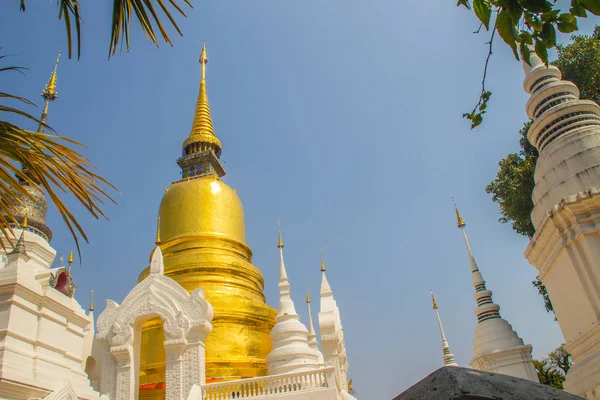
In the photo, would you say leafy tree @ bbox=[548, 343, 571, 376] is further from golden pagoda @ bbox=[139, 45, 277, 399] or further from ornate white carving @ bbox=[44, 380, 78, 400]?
ornate white carving @ bbox=[44, 380, 78, 400]

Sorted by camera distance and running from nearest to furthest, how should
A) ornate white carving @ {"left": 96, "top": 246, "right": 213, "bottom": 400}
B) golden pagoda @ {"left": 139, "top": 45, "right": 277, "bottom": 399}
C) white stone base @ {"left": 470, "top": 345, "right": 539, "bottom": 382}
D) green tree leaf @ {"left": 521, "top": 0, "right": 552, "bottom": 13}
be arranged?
green tree leaf @ {"left": 521, "top": 0, "right": 552, "bottom": 13} < ornate white carving @ {"left": 96, "top": 246, "right": 213, "bottom": 400} < golden pagoda @ {"left": 139, "top": 45, "right": 277, "bottom": 399} < white stone base @ {"left": 470, "top": 345, "right": 539, "bottom": 382}

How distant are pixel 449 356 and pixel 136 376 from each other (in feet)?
45.1

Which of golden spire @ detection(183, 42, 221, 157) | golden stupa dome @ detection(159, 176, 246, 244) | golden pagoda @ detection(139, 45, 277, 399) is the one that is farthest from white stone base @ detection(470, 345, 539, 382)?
golden spire @ detection(183, 42, 221, 157)

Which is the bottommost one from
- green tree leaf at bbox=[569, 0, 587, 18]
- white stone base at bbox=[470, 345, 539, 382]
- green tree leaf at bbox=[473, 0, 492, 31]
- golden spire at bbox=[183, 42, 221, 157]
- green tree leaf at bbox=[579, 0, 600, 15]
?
green tree leaf at bbox=[579, 0, 600, 15]

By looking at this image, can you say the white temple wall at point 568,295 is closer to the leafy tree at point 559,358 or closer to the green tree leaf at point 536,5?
the green tree leaf at point 536,5

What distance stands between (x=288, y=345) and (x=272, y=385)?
1647 mm

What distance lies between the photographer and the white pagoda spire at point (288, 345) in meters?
10.7

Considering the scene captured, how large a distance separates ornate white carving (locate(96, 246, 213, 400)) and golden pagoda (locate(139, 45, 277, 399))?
46.5 inches

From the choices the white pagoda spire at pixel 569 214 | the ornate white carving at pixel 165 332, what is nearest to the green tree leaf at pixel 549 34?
the white pagoda spire at pixel 569 214

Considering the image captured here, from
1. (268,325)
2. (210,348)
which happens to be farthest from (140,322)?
(268,325)

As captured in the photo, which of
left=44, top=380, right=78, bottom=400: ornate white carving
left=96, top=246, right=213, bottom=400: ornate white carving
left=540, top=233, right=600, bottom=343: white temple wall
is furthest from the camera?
left=96, top=246, right=213, bottom=400: ornate white carving

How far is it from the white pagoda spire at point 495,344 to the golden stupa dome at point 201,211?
8.20 meters

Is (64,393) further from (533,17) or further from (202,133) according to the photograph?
(202,133)

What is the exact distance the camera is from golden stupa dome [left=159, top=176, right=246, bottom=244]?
1513cm
